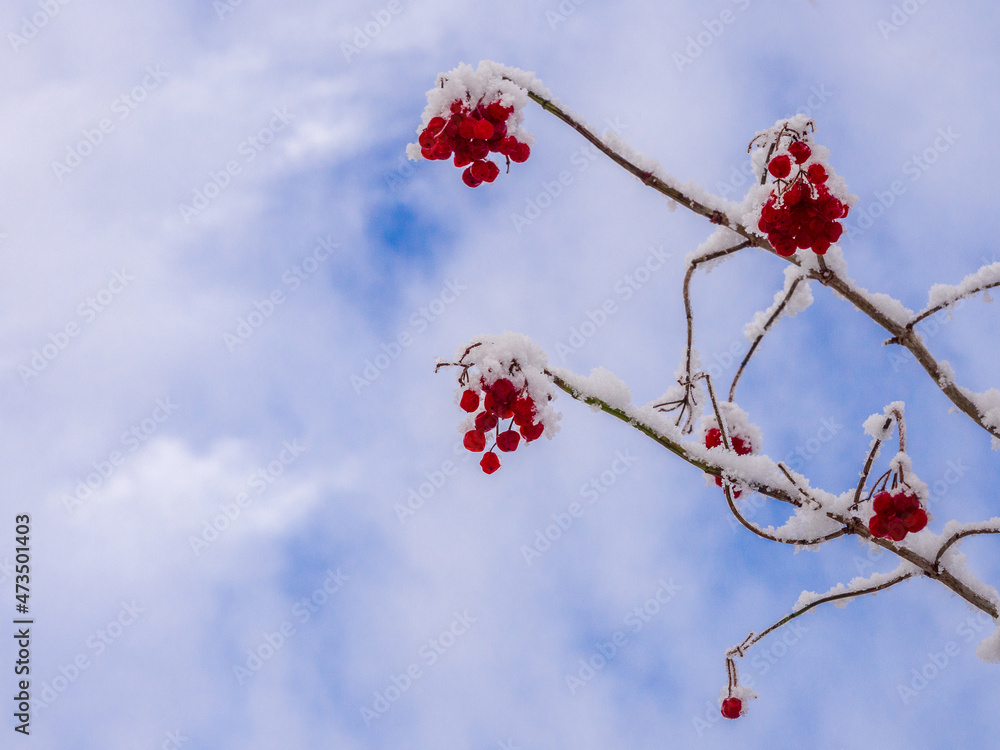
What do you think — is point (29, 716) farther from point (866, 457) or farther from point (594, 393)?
point (866, 457)

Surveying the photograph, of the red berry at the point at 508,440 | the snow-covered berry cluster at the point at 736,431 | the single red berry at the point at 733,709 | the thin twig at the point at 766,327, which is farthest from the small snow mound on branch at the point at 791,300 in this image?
the single red berry at the point at 733,709

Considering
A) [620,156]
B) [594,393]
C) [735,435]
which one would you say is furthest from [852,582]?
[620,156]

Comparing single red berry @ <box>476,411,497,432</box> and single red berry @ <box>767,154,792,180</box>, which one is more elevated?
single red berry @ <box>767,154,792,180</box>

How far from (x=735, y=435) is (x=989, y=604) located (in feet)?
3.70

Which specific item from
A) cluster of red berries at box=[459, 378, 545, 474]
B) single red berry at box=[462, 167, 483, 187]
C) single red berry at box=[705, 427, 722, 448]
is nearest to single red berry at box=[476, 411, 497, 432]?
cluster of red berries at box=[459, 378, 545, 474]

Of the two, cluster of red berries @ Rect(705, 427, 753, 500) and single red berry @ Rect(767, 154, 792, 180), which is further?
A: cluster of red berries @ Rect(705, 427, 753, 500)

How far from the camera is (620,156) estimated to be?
221 centimetres

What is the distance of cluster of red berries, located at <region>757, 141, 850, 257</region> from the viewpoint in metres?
2.16

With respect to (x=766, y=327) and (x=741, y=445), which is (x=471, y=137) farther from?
(x=741, y=445)

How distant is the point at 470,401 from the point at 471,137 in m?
1.04

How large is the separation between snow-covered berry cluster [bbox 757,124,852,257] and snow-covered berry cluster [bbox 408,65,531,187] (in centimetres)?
97

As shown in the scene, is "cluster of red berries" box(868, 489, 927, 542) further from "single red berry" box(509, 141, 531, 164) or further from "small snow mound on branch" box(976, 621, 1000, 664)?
"single red berry" box(509, 141, 531, 164)

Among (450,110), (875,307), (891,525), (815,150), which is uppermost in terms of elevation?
(450,110)

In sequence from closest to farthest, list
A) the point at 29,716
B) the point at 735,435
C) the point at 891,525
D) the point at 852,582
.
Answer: the point at 891,525 < the point at 852,582 < the point at 735,435 < the point at 29,716
